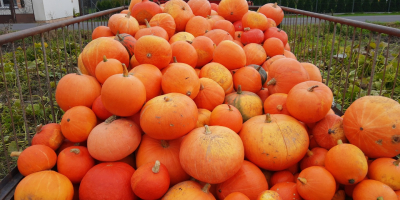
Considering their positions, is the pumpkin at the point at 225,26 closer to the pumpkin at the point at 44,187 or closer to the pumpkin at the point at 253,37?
the pumpkin at the point at 253,37

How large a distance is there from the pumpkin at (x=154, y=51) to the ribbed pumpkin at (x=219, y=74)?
19.3 inches

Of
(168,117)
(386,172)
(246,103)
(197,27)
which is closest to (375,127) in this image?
(386,172)

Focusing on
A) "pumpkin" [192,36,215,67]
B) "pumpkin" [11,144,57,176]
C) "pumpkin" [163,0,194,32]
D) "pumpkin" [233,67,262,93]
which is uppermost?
"pumpkin" [163,0,194,32]

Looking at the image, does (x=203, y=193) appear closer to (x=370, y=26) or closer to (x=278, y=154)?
(x=278, y=154)

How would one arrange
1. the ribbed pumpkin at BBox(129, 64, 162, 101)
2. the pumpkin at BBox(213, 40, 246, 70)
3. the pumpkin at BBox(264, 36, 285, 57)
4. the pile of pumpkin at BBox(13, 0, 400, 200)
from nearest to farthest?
the pile of pumpkin at BBox(13, 0, 400, 200) < the ribbed pumpkin at BBox(129, 64, 162, 101) < the pumpkin at BBox(213, 40, 246, 70) < the pumpkin at BBox(264, 36, 285, 57)

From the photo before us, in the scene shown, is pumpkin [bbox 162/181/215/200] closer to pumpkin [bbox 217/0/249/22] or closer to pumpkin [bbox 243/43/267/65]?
pumpkin [bbox 243/43/267/65]

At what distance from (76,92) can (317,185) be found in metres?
1.95

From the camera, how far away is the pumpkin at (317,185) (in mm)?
1680

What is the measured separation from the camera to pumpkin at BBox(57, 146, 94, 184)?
1.95 meters

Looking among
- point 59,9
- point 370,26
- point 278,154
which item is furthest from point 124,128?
point 59,9

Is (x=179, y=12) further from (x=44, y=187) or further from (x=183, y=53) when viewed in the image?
(x=44, y=187)

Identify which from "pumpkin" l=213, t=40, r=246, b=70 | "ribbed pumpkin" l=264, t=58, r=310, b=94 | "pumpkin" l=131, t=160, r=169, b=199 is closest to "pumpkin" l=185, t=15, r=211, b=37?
"pumpkin" l=213, t=40, r=246, b=70

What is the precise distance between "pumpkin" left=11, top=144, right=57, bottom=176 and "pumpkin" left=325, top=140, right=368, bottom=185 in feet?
6.41

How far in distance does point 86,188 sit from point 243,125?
4.14 ft
